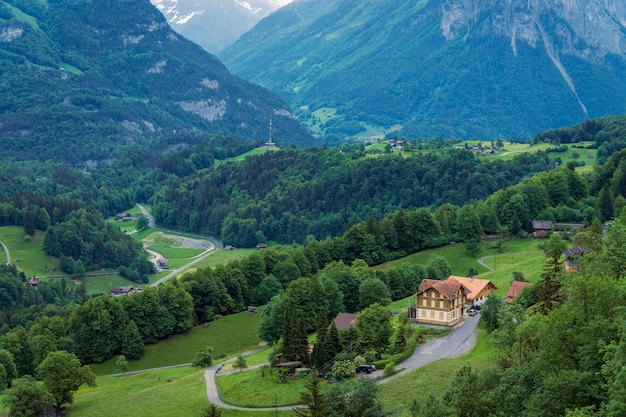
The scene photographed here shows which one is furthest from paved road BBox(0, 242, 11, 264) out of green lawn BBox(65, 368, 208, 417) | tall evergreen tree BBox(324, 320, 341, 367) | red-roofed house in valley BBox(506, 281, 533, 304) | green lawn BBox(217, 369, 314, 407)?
red-roofed house in valley BBox(506, 281, 533, 304)

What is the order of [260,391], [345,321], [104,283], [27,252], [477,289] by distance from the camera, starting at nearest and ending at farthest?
[260,391] → [345,321] → [477,289] → [104,283] → [27,252]

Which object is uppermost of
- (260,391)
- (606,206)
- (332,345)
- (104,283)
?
(606,206)

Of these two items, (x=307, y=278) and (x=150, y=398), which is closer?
(x=150, y=398)

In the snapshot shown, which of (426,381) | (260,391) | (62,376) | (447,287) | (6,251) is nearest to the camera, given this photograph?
(426,381)

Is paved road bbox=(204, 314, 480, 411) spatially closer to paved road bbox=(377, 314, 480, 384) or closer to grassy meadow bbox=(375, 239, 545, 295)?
paved road bbox=(377, 314, 480, 384)

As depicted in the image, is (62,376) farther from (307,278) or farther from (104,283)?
(104,283)

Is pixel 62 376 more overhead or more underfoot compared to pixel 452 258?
more underfoot

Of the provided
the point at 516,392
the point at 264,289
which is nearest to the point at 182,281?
the point at 264,289

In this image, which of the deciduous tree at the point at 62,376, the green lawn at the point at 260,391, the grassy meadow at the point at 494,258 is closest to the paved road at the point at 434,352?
the green lawn at the point at 260,391

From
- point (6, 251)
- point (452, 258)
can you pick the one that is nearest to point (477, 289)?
point (452, 258)
